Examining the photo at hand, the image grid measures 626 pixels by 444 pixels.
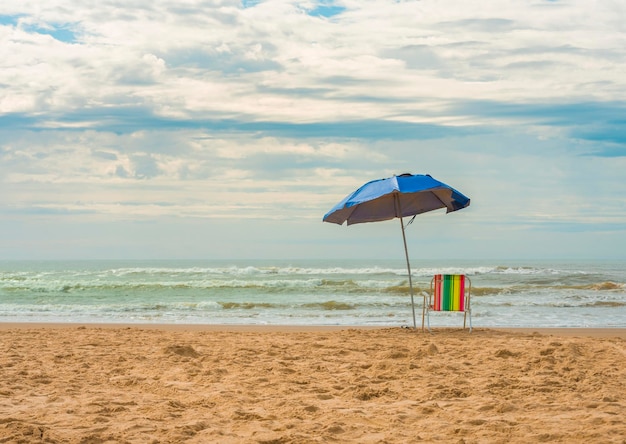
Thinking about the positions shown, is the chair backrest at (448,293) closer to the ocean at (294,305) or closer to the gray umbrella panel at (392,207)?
the gray umbrella panel at (392,207)

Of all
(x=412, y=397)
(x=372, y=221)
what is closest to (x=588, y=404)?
(x=412, y=397)

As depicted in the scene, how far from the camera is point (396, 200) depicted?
9.55 meters

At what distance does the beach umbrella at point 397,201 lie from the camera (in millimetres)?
8469

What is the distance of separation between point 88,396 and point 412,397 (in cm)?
252

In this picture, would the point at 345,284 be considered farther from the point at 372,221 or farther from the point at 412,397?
the point at 412,397

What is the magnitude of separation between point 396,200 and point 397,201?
24cm

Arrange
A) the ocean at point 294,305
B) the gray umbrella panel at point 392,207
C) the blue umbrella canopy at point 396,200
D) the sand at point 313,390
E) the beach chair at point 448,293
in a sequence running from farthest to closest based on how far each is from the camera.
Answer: the ocean at point 294,305
the gray umbrella panel at point 392,207
the beach chair at point 448,293
the blue umbrella canopy at point 396,200
the sand at point 313,390

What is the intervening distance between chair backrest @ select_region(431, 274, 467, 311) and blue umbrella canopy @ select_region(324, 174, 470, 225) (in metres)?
1.06

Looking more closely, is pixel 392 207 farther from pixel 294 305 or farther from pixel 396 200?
pixel 294 305

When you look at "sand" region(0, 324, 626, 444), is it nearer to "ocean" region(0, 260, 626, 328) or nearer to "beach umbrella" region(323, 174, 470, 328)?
"beach umbrella" region(323, 174, 470, 328)

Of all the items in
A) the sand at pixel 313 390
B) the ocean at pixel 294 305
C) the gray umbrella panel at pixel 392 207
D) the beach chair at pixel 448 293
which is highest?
the gray umbrella panel at pixel 392 207

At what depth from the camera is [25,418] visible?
435 cm

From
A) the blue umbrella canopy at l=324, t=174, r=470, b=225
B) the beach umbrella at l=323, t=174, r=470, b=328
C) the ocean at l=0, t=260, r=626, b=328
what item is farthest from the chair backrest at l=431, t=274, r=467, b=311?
the ocean at l=0, t=260, r=626, b=328

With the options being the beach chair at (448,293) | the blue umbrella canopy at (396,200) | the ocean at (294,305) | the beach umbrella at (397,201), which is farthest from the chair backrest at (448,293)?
the ocean at (294,305)
